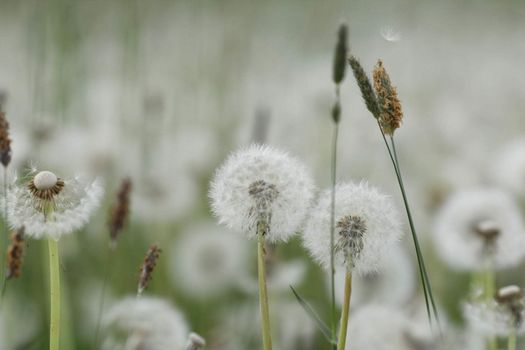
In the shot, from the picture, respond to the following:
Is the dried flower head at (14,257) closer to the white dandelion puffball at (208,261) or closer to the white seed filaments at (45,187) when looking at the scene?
the white seed filaments at (45,187)

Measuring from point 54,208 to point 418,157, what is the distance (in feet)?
12.6

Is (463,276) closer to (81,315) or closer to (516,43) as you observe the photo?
(81,315)

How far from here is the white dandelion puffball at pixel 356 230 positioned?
6.43 feet

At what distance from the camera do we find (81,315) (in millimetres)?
4027

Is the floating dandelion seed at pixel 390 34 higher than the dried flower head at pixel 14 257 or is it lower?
higher

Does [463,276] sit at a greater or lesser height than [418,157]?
lesser

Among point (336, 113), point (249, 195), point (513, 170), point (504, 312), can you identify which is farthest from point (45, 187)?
point (513, 170)

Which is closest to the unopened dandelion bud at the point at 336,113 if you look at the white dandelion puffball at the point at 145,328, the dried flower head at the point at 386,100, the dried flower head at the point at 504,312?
the dried flower head at the point at 386,100

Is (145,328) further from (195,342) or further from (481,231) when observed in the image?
(481,231)

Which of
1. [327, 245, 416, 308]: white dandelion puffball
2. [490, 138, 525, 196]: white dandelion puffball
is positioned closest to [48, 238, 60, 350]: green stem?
[327, 245, 416, 308]: white dandelion puffball

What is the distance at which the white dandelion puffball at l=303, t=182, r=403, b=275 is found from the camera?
1961 mm

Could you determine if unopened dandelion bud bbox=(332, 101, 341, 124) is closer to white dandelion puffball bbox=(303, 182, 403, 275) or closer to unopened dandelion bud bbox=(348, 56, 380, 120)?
unopened dandelion bud bbox=(348, 56, 380, 120)

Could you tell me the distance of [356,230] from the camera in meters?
1.99

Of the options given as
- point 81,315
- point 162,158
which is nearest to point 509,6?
point 162,158
